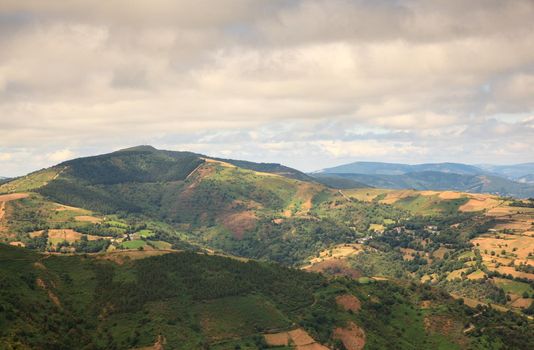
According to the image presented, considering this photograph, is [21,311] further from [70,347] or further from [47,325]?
[70,347]

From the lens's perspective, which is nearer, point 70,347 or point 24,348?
point 24,348

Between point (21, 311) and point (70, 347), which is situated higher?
point (21, 311)

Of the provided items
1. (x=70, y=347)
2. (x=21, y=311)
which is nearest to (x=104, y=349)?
(x=70, y=347)

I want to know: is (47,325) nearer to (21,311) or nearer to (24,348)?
(21,311)

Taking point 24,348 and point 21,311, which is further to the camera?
point 21,311

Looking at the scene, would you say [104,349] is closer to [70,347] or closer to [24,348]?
[70,347]

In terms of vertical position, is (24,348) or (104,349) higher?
(24,348)

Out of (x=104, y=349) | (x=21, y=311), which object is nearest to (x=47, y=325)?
(x=21, y=311)
